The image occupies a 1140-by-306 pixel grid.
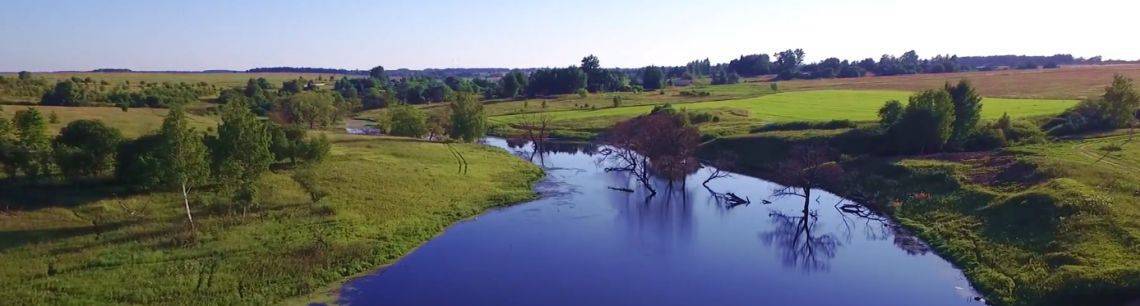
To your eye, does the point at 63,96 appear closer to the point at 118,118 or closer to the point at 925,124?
the point at 118,118

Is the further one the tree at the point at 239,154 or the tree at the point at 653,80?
the tree at the point at 653,80

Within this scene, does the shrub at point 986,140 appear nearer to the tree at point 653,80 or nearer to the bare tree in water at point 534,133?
the bare tree in water at point 534,133

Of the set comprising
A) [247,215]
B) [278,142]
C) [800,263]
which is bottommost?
[800,263]

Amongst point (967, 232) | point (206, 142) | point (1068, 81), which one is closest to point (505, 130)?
point (206, 142)

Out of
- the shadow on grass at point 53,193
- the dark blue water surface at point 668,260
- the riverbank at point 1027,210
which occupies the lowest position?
the dark blue water surface at point 668,260

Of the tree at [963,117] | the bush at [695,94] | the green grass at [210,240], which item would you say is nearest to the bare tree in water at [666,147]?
the green grass at [210,240]

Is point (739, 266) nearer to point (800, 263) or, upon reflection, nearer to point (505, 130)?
point (800, 263)
